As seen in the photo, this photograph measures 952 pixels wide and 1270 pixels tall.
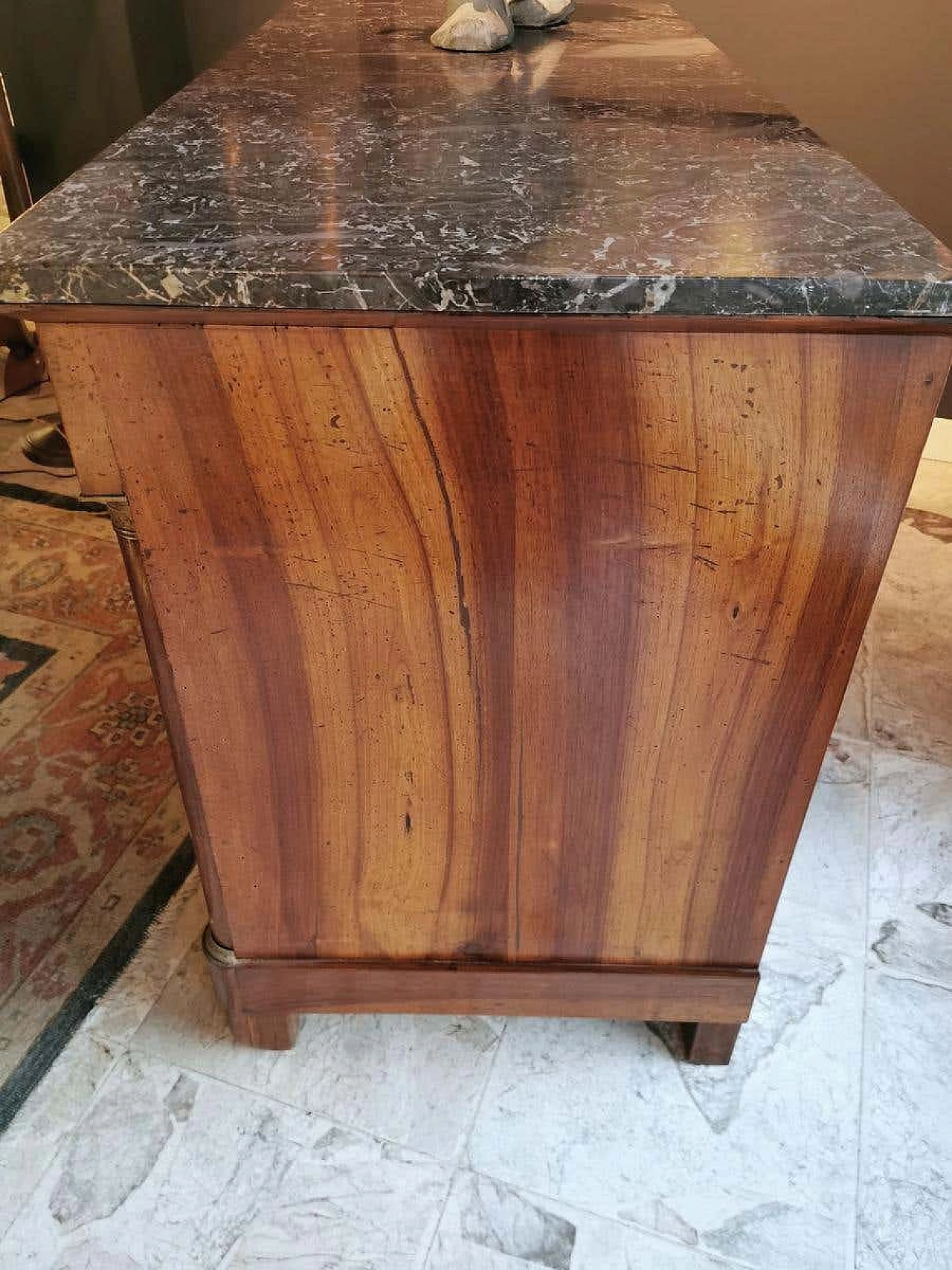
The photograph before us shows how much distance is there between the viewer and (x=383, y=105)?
3.47ft

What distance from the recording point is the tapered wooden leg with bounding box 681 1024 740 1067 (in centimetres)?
112

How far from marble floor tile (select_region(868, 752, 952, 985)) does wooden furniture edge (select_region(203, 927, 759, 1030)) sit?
0.33 metres

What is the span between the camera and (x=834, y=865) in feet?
4.63

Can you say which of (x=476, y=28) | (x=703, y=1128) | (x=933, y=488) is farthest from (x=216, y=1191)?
(x=933, y=488)

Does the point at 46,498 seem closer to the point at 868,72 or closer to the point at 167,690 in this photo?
the point at 167,690

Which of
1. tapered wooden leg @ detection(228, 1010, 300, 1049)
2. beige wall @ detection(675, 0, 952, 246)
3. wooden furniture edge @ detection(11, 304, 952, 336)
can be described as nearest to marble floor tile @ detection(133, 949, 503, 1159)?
tapered wooden leg @ detection(228, 1010, 300, 1049)

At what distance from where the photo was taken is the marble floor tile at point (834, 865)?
1.32m

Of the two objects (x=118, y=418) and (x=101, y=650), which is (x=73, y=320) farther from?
(x=101, y=650)

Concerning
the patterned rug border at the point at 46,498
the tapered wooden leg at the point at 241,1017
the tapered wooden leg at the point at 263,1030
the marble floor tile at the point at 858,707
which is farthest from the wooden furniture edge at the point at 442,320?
the patterned rug border at the point at 46,498

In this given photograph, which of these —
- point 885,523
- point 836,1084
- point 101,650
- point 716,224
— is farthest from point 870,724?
point 101,650

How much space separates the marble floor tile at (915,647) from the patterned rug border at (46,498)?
5.08 ft

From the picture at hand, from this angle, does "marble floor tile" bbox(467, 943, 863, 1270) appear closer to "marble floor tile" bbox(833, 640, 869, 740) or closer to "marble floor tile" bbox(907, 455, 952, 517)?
"marble floor tile" bbox(833, 640, 869, 740)

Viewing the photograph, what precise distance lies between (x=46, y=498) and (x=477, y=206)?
1.67m

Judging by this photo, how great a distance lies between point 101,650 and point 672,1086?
115 centimetres
